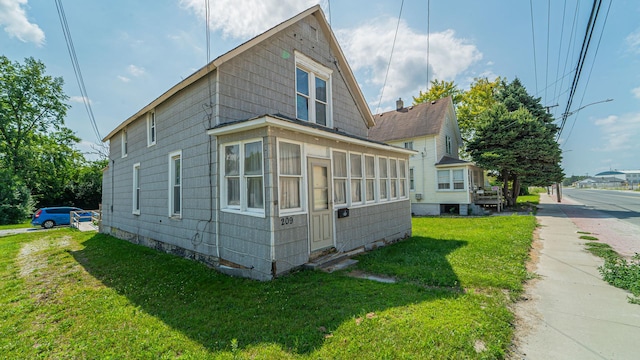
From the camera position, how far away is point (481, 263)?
6.23 m

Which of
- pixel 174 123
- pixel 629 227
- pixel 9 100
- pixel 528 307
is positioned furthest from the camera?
pixel 9 100

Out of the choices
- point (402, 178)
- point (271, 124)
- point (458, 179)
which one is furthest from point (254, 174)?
point (458, 179)

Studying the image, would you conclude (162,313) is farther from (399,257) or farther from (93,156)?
(93,156)

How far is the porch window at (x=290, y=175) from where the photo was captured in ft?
18.7

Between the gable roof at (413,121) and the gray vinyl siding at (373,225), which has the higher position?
the gable roof at (413,121)

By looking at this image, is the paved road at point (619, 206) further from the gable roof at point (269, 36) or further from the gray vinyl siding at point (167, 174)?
the gray vinyl siding at point (167, 174)

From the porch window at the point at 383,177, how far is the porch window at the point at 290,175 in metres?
3.95

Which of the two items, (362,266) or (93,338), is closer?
(93,338)

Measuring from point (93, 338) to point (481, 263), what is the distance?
24.1 ft

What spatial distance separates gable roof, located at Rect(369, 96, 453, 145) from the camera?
18.8 m

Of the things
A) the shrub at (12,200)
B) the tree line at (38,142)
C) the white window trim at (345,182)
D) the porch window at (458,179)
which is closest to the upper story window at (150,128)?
the white window trim at (345,182)

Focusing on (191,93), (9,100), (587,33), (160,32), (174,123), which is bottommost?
(174,123)

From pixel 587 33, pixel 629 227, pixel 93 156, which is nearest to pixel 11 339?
pixel 587 33

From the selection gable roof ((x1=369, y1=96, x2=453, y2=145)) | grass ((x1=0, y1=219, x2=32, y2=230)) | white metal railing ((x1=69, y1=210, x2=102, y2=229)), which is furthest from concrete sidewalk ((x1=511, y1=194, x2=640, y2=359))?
grass ((x1=0, y1=219, x2=32, y2=230))
